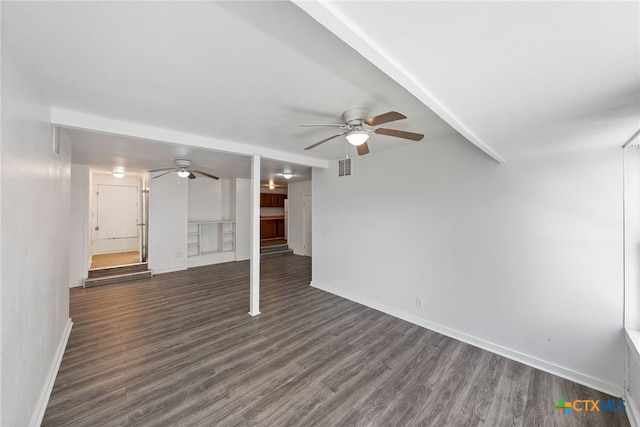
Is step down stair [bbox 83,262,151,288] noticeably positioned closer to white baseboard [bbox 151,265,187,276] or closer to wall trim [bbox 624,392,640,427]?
white baseboard [bbox 151,265,187,276]

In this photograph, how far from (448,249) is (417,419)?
190cm

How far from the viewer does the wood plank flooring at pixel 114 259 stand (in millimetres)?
6055

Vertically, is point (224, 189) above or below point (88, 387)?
above

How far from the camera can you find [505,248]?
267 cm

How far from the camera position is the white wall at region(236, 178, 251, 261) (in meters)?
7.43

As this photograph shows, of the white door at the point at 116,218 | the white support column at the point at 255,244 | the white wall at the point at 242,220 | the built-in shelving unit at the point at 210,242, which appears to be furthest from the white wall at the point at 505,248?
the white door at the point at 116,218

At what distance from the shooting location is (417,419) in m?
1.84

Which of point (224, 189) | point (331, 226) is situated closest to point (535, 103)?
point (331, 226)

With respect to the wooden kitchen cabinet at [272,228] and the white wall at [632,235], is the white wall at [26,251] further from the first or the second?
the wooden kitchen cabinet at [272,228]

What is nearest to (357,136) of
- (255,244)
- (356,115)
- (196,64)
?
(356,115)

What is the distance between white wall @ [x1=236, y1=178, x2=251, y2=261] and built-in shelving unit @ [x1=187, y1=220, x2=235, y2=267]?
21 cm

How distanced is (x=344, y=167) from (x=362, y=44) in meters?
3.48

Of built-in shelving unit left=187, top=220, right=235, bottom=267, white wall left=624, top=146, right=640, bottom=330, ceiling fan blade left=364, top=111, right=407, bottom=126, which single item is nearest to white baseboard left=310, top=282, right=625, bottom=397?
white wall left=624, top=146, right=640, bottom=330

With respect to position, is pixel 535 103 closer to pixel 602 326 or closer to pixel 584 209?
pixel 584 209
